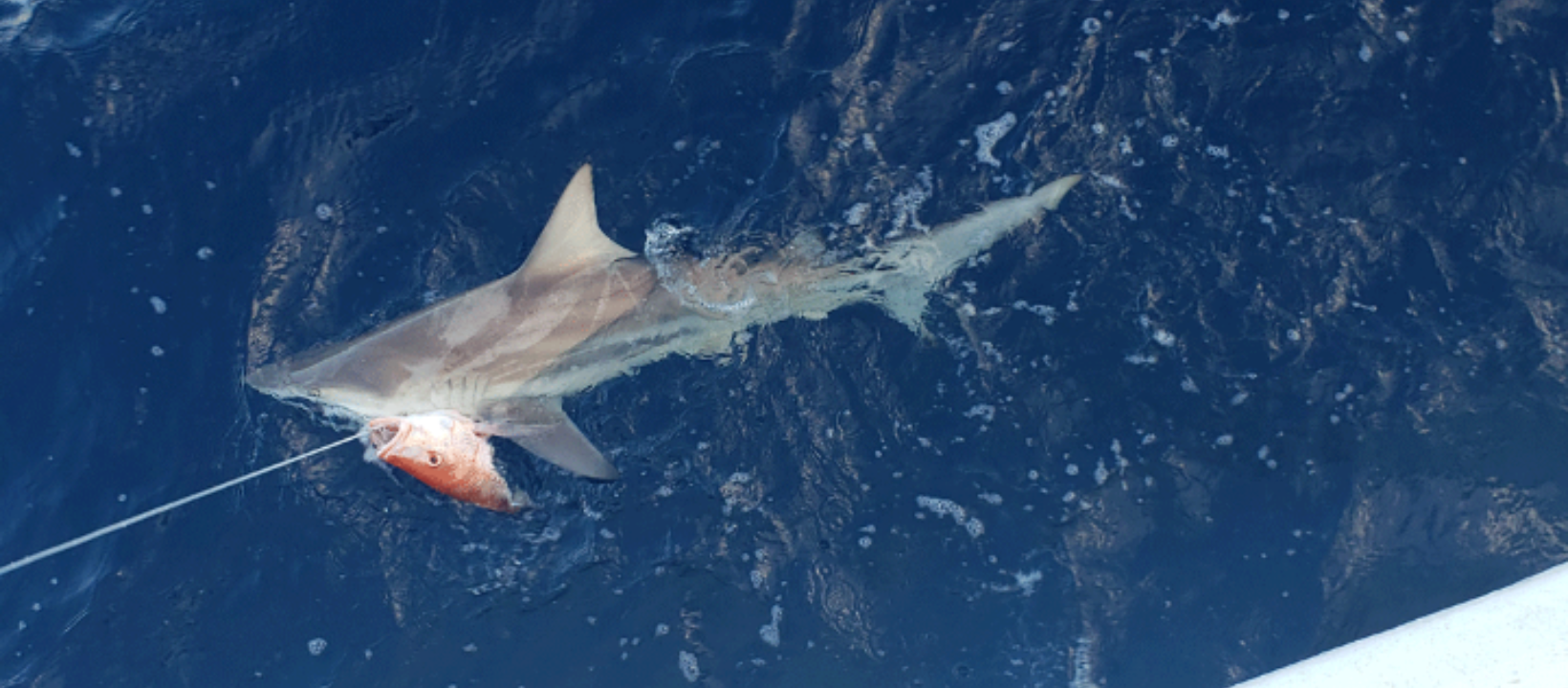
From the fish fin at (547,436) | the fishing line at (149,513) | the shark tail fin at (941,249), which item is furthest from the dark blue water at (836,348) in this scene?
the fishing line at (149,513)

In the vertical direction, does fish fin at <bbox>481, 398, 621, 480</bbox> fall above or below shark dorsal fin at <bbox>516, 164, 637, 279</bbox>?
below

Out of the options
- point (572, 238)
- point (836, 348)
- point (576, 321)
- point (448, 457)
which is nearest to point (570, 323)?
→ point (576, 321)

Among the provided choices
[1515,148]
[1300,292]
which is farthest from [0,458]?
[1515,148]

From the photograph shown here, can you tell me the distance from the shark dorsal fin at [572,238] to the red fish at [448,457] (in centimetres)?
109

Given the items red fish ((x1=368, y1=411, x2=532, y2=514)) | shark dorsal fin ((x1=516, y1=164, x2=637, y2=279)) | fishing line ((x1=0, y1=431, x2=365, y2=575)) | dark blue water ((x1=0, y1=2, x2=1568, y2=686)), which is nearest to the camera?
fishing line ((x1=0, y1=431, x2=365, y2=575))

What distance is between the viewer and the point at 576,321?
620cm

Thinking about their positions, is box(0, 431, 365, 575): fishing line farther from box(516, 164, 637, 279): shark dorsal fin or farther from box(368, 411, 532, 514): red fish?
box(516, 164, 637, 279): shark dorsal fin

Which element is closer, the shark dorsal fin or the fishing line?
the fishing line

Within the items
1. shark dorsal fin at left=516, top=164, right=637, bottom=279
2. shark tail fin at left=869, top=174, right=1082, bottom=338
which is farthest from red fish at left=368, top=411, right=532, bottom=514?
shark tail fin at left=869, top=174, right=1082, bottom=338

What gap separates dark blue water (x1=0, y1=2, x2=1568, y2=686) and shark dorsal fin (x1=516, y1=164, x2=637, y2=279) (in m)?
0.44

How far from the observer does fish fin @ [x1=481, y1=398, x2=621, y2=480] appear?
623cm

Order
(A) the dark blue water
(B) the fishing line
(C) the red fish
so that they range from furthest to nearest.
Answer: (A) the dark blue water → (C) the red fish → (B) the fishing line

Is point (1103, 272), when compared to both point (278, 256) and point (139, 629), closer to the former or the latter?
point (278, 256)

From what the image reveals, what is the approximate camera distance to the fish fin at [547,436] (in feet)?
20.4
